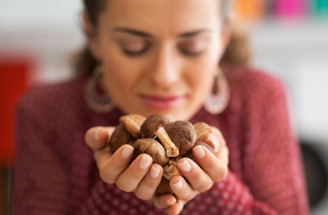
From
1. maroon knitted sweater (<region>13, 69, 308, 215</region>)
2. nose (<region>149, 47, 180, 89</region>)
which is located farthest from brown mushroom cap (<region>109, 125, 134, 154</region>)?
maroon knitted sweater (<region>13, 69, 308, 215</region>)

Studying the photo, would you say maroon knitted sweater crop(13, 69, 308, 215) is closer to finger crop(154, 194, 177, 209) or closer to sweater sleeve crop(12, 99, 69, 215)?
sweater sleeve crop(12, 99, 69, 215)

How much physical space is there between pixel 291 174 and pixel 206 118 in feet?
0.54

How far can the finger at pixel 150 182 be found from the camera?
17.3 inches

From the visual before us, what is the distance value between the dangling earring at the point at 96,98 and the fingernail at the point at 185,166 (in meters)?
0.38

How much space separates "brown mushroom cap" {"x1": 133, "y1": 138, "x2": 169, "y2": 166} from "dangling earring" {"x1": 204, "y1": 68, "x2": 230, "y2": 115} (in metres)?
0.36

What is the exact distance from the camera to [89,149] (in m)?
0.76

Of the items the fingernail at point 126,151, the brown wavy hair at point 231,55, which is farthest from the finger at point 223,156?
the brown wavy hair at point 231,55

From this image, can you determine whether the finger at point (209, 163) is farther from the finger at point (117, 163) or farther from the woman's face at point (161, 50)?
the woman's face at point (161, 50)

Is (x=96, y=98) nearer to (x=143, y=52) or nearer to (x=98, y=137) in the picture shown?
(x=143, y=52)

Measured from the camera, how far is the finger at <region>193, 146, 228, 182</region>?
0.45 m

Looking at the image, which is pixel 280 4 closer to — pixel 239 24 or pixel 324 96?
pixel 324 96

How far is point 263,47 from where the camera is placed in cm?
156

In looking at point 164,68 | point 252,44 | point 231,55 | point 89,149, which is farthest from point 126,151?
point 252,44

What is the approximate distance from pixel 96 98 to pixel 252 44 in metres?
0.79
